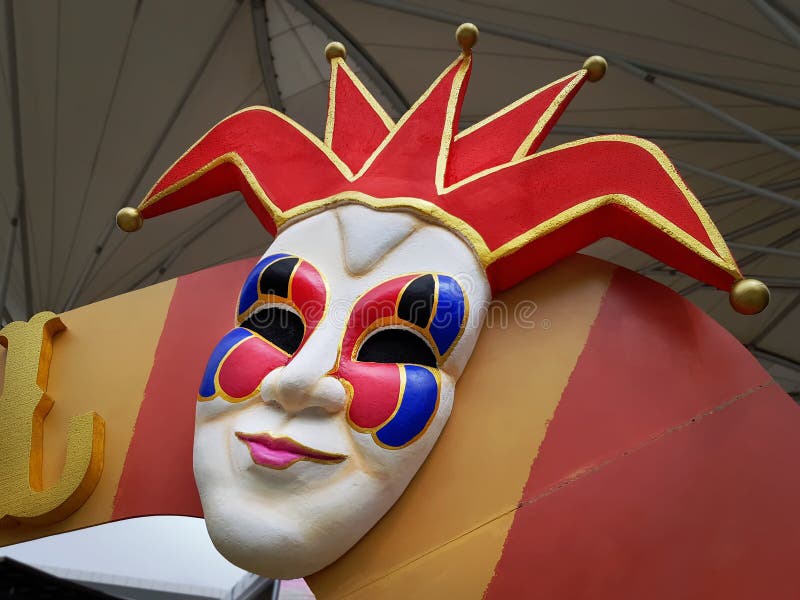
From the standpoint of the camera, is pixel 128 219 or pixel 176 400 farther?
pixel 128 219

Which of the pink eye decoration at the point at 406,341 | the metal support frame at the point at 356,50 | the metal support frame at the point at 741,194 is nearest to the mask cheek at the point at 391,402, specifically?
the pink eye decoration at the point at 406,341

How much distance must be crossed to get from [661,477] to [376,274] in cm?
173

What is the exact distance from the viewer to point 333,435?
3523mm

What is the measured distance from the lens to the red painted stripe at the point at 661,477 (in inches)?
129

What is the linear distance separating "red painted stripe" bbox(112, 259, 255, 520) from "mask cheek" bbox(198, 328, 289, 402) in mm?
525

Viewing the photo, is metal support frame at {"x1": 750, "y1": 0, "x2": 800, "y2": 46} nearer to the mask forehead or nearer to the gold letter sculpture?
the mask forehead

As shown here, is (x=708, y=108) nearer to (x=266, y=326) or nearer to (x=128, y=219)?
(x=266, y=326)

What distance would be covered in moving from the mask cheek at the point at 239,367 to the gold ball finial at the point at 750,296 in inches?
88.4

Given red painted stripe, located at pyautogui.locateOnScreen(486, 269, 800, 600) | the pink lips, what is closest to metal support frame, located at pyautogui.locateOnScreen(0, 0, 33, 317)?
the pink lips

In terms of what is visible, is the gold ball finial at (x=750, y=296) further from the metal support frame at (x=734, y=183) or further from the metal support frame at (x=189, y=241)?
the metal support frame at (x=189, y=241)

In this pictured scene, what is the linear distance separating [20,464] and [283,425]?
1.76 meters

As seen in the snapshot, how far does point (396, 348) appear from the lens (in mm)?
3824

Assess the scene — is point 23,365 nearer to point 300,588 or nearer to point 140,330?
point 140,330

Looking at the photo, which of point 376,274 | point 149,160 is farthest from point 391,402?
point 149,160
